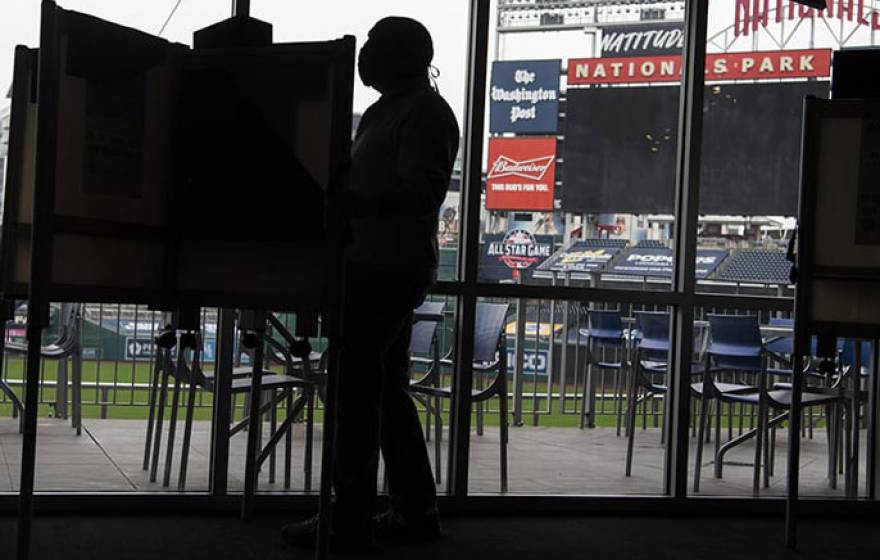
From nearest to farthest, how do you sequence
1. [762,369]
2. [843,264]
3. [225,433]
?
[843,264] < [225,433] < [762,369]

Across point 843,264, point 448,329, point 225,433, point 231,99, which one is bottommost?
point 225,433

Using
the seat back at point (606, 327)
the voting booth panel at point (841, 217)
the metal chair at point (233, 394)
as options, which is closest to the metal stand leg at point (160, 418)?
the metal chair at point (233, 394)

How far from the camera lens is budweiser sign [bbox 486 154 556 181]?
4.31 meters

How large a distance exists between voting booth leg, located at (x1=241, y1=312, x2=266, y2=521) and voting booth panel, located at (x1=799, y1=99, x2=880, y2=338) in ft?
5.57

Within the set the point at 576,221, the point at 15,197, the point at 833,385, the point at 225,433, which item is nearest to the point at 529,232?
the point at 576,221

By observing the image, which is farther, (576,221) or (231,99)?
(576,221)

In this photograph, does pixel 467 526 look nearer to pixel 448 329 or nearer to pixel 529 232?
pixel 448 329

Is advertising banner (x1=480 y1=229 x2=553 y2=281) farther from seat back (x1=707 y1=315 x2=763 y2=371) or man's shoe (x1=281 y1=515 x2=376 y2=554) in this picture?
man's shoe (x1=281 y1=515 x2=376 y2=554)

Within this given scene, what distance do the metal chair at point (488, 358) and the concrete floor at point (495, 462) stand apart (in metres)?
0.18

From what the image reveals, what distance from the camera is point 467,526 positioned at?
3871mm

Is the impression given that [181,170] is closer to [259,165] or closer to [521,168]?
[259,165]

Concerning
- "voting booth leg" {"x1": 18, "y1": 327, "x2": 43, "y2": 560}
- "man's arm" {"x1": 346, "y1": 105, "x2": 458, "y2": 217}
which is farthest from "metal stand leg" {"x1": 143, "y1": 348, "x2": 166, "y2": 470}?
"voting booth leg" {"x1": 18, "y1": 327, "x2": 43, "y2": 560}

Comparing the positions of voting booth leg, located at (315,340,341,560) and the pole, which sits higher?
the pole

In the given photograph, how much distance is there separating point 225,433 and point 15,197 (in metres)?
1.32
